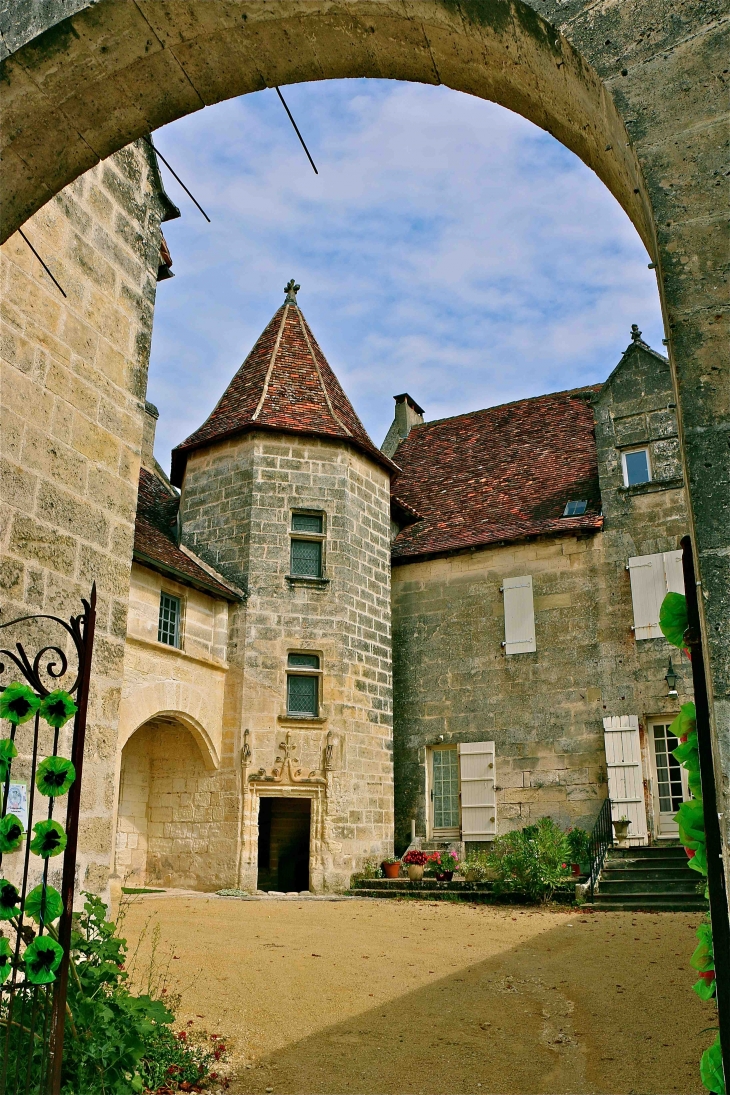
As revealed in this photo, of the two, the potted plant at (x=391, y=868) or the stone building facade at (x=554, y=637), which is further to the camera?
the potted plant at (x=391, y=868)

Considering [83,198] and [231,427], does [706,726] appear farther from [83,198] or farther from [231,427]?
[231,427]

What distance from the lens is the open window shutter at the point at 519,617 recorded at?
45.1 ft

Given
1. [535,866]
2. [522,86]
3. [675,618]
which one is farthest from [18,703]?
[535,866]

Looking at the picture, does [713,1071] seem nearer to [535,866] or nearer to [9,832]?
[9,832]

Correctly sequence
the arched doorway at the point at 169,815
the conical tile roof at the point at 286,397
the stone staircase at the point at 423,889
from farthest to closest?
the conical tile roof at the point at 286,397 → the arched doorway at the point at 169,815 → the stone staircase at the point at 423,889

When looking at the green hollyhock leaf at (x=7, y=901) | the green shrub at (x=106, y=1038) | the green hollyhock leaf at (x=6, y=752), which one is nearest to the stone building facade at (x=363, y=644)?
the green shrub at (x=106, y=1038)

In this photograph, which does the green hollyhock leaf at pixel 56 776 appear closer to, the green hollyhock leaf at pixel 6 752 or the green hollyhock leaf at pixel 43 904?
the green hollyhock leaf at pixel 6 752

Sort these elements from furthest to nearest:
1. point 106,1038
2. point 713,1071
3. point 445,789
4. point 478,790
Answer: point 445,789, point 478,790, point 106,1038, point 713,1071

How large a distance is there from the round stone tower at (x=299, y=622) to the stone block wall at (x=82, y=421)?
8.36 m

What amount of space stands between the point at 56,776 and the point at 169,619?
9937mm

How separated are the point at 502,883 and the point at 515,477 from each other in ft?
24.0

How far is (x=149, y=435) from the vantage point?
16.5 metres

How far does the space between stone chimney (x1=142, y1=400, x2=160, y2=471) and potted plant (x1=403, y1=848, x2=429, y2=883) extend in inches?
327

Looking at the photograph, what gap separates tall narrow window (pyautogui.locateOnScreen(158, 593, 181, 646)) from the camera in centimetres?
1226
